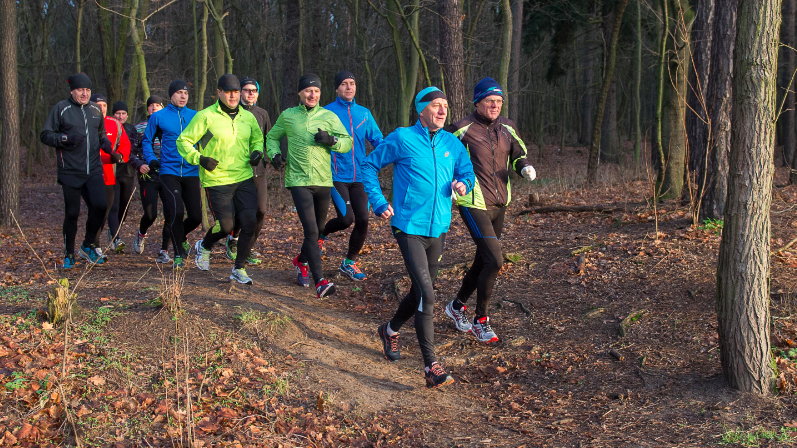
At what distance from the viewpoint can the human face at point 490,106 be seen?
19.7ft

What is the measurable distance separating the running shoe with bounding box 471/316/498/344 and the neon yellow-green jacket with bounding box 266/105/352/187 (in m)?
2.17

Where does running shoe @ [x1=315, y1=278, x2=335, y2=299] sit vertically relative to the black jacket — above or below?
below

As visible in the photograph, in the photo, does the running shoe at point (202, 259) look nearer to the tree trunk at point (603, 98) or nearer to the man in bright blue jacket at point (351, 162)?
the man in bright blue jacket at point (351, 162)

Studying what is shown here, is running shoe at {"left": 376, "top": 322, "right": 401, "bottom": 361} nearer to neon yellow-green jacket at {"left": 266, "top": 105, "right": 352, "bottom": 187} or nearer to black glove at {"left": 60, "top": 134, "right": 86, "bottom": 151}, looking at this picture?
neon yellow-green jacket at {"left": 266, "top": 105, "right": 352, "bottom": 187}

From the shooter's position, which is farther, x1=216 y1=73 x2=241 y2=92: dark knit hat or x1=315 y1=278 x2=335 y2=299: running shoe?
x1=315 y1=278 x2=335 y2=299: running shoe

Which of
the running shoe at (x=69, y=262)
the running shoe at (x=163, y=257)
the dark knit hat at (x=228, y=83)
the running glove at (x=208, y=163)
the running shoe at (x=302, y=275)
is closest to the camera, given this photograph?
the running glove at (x=208, y=163)

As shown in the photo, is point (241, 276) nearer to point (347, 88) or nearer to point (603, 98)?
point (347, 88)

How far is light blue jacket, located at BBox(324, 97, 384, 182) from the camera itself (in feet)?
25.7

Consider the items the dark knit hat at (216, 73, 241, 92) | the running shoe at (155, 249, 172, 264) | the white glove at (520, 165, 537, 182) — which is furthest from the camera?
the running shoe at (155, 249, 172, 264)

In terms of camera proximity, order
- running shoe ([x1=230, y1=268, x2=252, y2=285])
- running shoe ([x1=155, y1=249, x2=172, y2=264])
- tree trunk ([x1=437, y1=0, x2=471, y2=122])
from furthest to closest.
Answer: tree trunk ([x1=437, y1=0, x2=471, y2=122]) → running shoe ([x1=155, y1=249, x2=172, y2=264]) → running shoe ([x1=230, y1=268, x2=252, y2=285])

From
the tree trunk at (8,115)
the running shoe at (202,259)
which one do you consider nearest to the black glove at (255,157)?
the running shoe at (202,259)

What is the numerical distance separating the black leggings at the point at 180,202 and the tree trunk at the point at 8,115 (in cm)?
636

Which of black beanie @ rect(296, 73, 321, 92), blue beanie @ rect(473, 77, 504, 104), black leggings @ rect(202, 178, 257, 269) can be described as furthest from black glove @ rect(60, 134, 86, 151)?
blue beanie @ rect(473, 77, 504, 104)

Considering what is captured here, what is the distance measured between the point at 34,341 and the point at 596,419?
4054 mm
